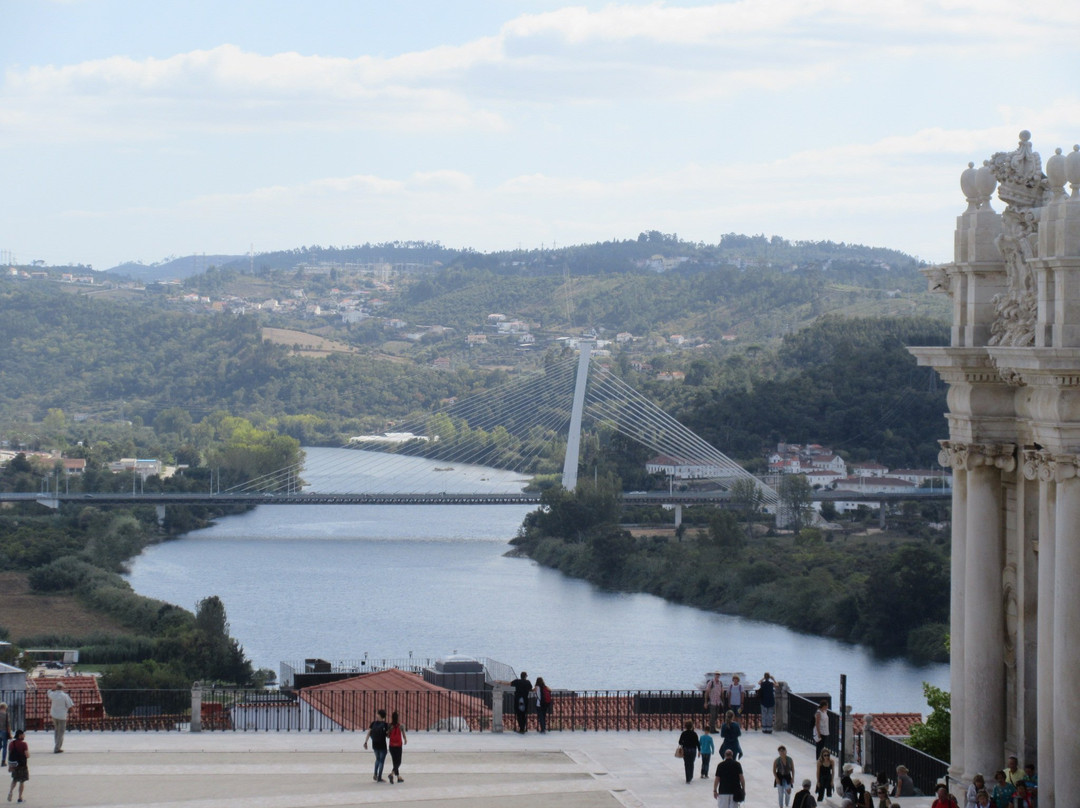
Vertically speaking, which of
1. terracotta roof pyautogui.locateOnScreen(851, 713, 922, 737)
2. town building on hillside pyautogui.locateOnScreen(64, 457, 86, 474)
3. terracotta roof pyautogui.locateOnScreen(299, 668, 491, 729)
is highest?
town building on hillside pyautogui.locateOnScreen(64, 457, 86, 474)

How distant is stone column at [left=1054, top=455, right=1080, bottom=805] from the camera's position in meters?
8.73

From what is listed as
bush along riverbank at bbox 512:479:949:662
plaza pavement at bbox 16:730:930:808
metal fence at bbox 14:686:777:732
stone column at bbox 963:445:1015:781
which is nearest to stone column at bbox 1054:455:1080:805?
stone column at bbox 963:445:1015:781

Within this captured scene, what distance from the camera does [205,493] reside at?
195 feet

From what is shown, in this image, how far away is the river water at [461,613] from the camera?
31.9 m

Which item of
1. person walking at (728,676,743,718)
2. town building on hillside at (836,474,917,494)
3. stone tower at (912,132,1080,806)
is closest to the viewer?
stone tower at (912,132,1080,806)

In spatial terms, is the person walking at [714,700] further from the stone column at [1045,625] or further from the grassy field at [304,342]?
the grassy field at [304,342]

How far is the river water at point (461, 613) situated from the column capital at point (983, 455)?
727 inches

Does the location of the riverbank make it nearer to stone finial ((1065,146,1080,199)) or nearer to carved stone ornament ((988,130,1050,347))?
carved stone ornament ((988,130,1050,347))

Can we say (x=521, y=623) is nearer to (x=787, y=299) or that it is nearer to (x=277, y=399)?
(x=277, y=399)

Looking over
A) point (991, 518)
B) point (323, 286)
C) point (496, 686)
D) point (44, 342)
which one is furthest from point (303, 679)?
point (323, 286)

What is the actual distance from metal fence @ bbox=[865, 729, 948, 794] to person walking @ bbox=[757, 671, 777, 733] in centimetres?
122

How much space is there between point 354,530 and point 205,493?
751cm

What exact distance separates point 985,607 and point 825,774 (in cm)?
142

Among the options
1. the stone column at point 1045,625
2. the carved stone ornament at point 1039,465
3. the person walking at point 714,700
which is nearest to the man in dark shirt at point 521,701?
the person walking at point 714,700
